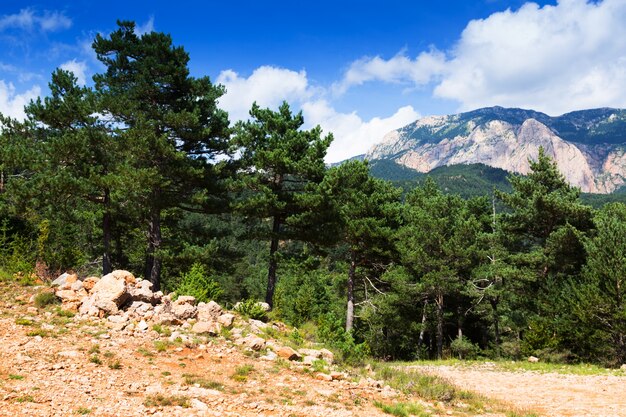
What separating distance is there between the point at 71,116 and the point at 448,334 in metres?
28.8

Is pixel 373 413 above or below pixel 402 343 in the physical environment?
above

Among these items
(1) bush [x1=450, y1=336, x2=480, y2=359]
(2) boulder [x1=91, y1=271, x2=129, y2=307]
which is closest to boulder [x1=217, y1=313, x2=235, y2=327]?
(2) boulder [x1=91, y1=271, x2=129, y2=307]

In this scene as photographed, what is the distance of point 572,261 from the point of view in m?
21.8

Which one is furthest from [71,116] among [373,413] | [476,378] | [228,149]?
[476,378]

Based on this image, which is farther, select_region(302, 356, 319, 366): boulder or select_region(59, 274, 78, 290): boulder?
select_region(59, 274, 78, 290): boulder

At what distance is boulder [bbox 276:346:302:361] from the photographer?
9555mm

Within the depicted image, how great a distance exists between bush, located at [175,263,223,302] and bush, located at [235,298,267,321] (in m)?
1.42

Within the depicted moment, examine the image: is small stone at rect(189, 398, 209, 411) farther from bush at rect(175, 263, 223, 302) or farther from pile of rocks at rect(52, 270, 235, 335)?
bush at rect(175, 263, 223, 302)

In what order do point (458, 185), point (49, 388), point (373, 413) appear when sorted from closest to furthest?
point (49, 388)
point (373, 413)
point (458, 185)

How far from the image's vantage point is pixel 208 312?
1123cm

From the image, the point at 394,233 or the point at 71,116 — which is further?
the point at 394,233

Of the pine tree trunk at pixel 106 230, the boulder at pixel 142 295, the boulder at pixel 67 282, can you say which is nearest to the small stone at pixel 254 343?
the boulder at pixel 142 295

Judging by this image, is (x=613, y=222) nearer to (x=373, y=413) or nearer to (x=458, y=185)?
(x=373, y=413)

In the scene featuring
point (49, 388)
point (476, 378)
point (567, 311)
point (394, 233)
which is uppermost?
point (394, 233)
